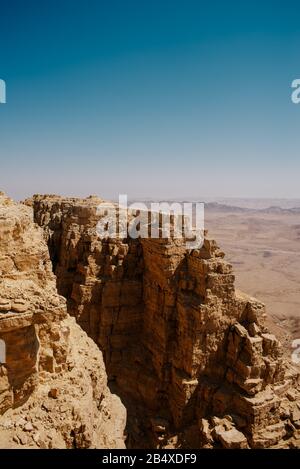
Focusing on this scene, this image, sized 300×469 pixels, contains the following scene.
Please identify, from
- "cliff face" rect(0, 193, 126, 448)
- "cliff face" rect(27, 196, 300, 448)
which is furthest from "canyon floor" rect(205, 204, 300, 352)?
"cliff face" rect(0, 193, 126, 448)

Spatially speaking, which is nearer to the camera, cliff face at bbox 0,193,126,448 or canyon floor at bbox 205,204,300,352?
cliff face at bbox 0,193,126,448

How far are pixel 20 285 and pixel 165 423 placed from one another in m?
13.4

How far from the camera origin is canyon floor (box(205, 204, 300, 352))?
4878cm

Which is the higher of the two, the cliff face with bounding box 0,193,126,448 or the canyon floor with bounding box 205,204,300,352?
the cliff face with bounding box 0,193,126,448

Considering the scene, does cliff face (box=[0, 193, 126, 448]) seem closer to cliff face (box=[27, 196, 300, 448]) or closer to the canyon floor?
cliff face (box=[27, 196, 300, 448])

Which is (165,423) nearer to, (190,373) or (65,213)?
(190,373)

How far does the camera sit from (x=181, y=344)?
1783cm

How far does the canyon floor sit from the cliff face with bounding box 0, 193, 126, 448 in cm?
3122

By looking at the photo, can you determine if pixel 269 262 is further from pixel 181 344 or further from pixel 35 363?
pixel 35 363

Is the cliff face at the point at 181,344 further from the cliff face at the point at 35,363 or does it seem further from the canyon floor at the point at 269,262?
the canyon floor at the point at 269,262

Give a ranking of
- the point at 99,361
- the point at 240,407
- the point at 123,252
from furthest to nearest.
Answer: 1. the point at 123,252
2. the point at 240,407
3. the point at 99,361

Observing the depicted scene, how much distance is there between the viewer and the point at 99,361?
419 inches
